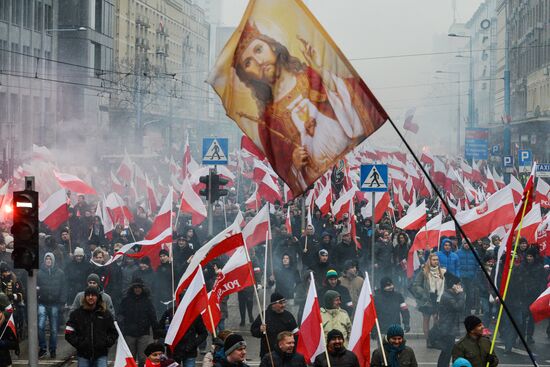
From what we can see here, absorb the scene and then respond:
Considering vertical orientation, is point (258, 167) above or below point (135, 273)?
above

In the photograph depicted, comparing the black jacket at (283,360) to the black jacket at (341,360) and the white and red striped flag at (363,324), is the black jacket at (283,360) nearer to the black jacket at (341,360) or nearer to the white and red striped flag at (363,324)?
the black jacket at (341,360)

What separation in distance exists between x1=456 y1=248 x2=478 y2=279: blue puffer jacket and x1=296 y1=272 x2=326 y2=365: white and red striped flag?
23.4ft

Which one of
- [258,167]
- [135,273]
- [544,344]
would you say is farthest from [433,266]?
[258,167]

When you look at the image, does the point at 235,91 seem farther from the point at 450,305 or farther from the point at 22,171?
the point at 22,171

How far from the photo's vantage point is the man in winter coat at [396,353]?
34.0 ft

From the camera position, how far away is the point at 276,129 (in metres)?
8.41

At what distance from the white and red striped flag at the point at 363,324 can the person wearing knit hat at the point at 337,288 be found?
133 inches

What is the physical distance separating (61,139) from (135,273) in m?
54.9

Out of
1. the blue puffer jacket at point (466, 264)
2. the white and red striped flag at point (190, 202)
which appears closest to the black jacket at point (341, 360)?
the blue puffer jacket at point (466, 264)

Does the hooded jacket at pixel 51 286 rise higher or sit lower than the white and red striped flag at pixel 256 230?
lower

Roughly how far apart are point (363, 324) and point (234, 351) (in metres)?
1.67

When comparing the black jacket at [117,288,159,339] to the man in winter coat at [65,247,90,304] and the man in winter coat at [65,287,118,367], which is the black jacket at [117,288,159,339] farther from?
the man in winter coat at [65,247,90,304]

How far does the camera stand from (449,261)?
17.8 m

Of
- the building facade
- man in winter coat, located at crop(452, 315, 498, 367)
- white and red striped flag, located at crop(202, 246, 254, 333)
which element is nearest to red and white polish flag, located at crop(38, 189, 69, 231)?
white and red striped flag, located at crop(202, 246, 254, 333)
